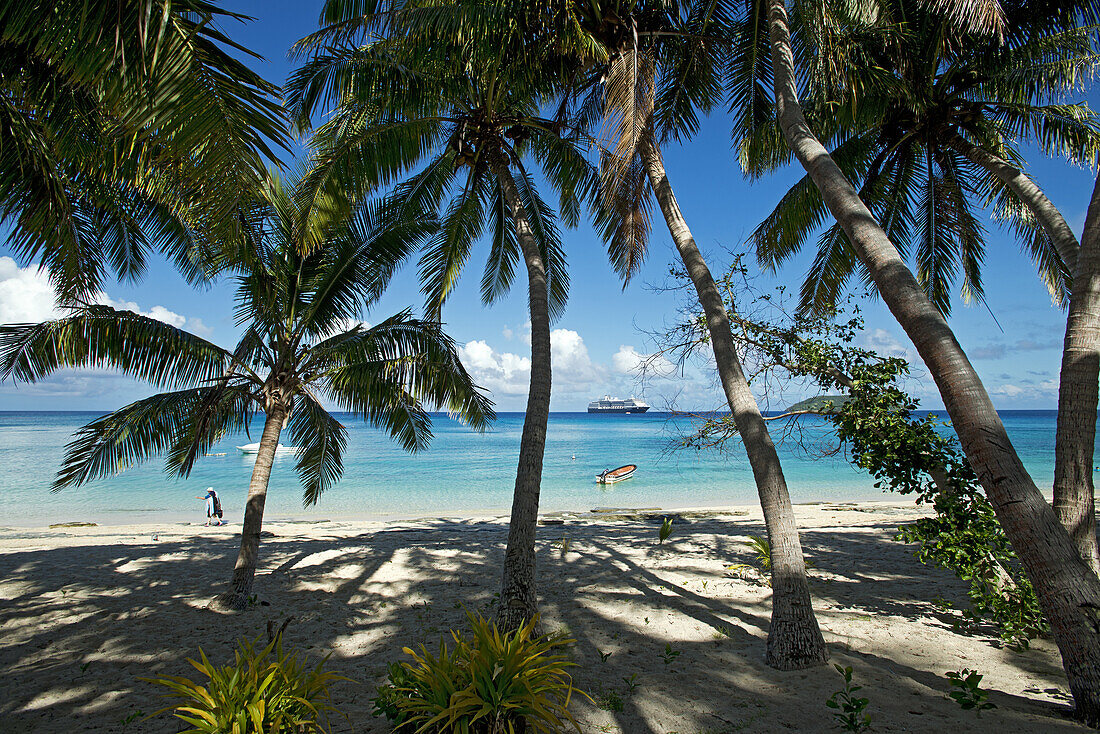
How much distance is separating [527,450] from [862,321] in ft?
13.3

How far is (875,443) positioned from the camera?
16.3 ft

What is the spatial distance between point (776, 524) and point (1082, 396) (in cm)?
235

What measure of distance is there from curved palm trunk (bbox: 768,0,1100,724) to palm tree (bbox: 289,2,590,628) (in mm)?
2969

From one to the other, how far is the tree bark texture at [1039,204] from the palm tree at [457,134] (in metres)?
4.81

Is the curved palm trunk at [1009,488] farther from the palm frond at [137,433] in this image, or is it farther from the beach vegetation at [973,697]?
the palm frond at [137,433]

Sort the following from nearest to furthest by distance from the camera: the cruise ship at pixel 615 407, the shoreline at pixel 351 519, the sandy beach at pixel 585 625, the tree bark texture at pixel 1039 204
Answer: the sandy beach at pixel 585 625 < the tree bark texture at pixel 1039 204 < the shoreline at pixel 351 519 < the cruise ship at pixel 615 407

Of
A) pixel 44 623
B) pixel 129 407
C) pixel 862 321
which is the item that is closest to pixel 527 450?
pixel 862 321

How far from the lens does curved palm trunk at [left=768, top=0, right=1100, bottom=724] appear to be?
2953 millimetres

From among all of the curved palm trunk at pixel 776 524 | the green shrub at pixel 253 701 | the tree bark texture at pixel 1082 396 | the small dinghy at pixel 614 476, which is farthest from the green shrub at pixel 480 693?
the small dinghy at pixel 614 476

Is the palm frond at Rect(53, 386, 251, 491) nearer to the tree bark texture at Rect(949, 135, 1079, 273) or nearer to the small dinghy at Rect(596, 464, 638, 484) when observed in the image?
the tree bark texture at Rect(949, 135, 1079, 273)

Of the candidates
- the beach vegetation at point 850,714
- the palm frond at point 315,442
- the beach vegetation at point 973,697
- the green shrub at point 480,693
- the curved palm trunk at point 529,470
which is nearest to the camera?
the green shrub at point 480,693

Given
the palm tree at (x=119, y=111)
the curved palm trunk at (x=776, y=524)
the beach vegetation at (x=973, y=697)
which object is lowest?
the beach vegetation at (x=973, y=697)

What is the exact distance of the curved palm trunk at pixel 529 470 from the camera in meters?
4.85

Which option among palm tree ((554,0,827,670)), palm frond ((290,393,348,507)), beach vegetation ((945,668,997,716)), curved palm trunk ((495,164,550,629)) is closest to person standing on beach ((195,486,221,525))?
palm frond ((290,393,348,507))
